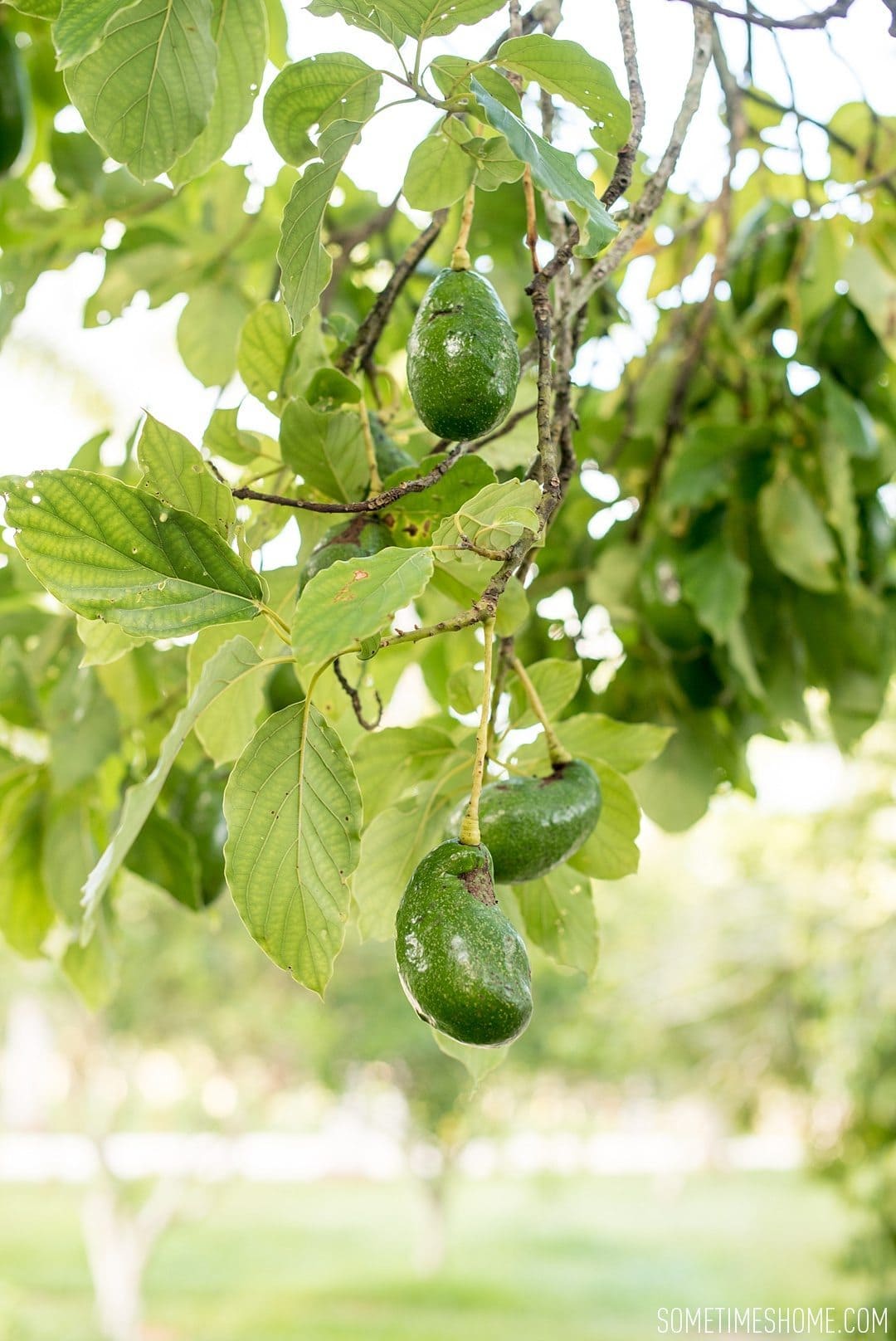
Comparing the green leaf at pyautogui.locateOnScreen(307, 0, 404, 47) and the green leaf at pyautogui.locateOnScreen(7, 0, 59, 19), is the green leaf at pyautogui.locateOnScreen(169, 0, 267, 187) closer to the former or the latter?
the green leaf at pyautogui.locateOnScreen(7, 0, 59, 19)

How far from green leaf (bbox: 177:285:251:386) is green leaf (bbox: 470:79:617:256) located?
719 mm

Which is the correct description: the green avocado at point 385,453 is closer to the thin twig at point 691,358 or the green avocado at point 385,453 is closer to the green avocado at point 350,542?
the green avocado at point 350,542

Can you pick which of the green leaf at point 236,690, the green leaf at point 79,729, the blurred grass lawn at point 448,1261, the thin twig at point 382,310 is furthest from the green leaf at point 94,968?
the blurred grass lawn at point 448,1261

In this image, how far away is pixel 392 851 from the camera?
30.2 inches

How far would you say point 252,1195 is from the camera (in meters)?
18.3

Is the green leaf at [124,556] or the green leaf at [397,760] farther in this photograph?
the green leaf at [397,760]

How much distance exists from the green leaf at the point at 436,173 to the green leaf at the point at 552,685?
1.05 feet

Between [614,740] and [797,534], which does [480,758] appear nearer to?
[614,740]

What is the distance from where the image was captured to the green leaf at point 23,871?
1.15 meters

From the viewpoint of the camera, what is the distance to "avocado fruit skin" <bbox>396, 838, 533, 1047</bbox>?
1.82ft

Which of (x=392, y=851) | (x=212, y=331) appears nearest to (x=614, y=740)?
(x=392, y=851)

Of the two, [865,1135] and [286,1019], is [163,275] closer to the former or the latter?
[865,1135]

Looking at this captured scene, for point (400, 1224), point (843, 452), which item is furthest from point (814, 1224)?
point (843, 452)

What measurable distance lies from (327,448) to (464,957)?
37cm
